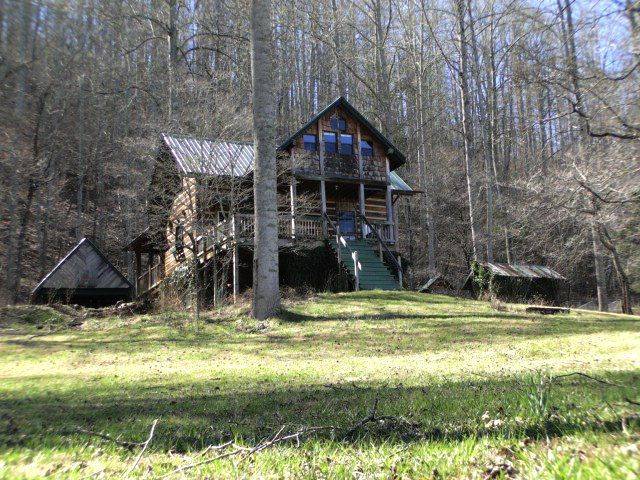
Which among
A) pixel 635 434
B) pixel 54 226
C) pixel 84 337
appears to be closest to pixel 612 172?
pixel 635 434

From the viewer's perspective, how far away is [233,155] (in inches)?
729

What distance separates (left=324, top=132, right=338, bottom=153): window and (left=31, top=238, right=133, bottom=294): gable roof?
11.5 m

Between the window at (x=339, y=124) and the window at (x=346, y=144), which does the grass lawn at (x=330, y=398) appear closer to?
the window at (x=346, y=144)

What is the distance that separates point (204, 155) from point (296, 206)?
19.4 ft

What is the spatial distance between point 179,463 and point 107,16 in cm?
310

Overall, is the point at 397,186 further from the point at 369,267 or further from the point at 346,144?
the point at 369,267

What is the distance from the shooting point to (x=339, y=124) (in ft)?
83.0

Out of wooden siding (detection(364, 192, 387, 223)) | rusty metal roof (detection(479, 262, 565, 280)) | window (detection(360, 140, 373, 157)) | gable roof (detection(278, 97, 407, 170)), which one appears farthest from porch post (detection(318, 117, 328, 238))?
rusty metal roof (detection(479, 262, 565, 280))

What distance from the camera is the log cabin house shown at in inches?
696

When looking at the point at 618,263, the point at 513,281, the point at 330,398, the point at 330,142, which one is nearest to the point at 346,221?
the point at 330,142

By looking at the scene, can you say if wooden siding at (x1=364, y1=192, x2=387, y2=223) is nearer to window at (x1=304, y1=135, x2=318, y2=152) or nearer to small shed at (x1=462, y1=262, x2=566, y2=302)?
window at (x1=304, y1=135, x2=318, y2=152)

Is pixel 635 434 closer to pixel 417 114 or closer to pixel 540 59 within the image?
pixel 540 59

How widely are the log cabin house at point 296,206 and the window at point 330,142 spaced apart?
51 mm

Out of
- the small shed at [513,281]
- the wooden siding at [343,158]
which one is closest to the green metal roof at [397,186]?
the wooden siding at [343,158]
